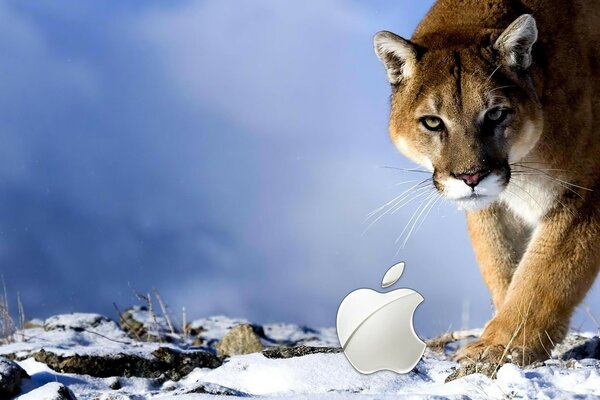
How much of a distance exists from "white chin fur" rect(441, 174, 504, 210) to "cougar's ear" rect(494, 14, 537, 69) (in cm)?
103

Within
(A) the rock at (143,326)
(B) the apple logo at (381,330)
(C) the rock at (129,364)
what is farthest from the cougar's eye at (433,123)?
(A) the rock at (143,326)

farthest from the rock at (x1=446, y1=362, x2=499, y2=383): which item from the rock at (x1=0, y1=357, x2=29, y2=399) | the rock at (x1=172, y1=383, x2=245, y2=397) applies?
the rock at (x1=0, y1=357, x2=29, y2=399)

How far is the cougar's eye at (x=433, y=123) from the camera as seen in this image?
6.95m

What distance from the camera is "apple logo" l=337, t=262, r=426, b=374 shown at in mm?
5820

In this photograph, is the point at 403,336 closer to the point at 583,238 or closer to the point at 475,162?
the point at 475,162

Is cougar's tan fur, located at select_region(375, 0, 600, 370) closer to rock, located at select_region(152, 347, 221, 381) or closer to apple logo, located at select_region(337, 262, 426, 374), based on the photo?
apple logo, located at select_region(337, 262, 426, 374)

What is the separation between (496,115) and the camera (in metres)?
6.87

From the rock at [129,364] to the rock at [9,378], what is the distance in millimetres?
735

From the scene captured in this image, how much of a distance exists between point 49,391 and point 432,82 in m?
3.74

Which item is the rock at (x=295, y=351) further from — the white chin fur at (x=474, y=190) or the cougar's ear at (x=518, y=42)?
the cougar's ear at (x=518, y=42)

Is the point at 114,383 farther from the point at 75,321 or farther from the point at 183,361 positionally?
the point at 75,321

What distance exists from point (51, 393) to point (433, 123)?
3526 mm

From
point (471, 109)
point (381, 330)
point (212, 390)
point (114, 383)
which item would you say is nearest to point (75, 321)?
point (114, 383)

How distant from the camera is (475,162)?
6.65 m
